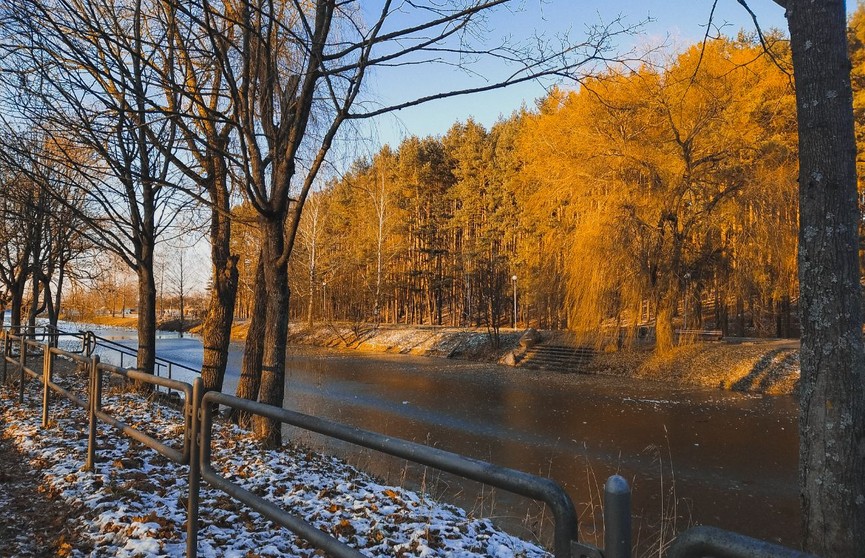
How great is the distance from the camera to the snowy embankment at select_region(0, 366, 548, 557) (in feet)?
11.7

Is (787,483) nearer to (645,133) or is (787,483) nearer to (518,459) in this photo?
(518,459)

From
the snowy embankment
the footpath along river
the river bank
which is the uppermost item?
the snowy embankment

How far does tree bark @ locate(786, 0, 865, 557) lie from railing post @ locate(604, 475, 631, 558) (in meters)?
2.71

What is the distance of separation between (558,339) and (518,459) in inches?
749

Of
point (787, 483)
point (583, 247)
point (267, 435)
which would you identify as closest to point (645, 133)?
point (583, 247)

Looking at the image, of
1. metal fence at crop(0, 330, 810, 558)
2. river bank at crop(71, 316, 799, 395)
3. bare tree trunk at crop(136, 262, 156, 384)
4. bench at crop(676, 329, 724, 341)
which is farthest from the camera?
bench at crop(676, 329, 724, 341)

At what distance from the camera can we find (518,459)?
9.50 m

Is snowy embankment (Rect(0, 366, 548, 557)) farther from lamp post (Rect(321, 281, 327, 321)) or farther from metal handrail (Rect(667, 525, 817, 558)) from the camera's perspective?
lamp post (Rect(321, 281, 327, 321))

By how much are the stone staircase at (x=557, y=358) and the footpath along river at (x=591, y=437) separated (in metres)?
1.69

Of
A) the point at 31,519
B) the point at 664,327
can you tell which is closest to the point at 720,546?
the point at 31,519

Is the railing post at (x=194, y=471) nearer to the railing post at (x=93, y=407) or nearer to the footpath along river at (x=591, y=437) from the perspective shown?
the railing post at (x=93, y=407)

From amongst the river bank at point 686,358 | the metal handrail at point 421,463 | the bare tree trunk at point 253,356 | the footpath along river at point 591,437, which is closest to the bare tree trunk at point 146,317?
the bare tree trunk at point 253,356

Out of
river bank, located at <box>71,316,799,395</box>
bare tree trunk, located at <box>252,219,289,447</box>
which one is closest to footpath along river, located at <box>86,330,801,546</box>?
river bank, located at <box>71,316,799,395</box>

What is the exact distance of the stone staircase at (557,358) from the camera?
925 inches
